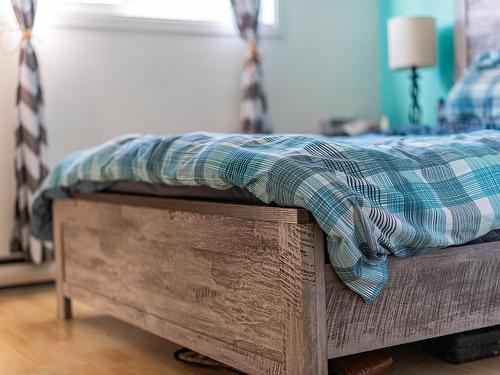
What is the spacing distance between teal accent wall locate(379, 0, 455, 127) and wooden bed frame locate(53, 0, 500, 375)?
2.32 meters

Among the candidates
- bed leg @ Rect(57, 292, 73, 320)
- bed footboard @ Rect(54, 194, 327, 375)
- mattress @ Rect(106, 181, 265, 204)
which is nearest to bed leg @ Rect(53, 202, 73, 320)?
bed leg @ Rect(57, 292, 73, 320)

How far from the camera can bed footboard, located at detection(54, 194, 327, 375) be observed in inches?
72.1

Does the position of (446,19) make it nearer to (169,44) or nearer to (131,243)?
(169,44)

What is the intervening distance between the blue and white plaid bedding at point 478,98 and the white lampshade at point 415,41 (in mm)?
469

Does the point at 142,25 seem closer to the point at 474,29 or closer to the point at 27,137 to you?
the point at 27,137

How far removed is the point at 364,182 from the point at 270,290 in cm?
34

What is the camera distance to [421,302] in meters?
2.04

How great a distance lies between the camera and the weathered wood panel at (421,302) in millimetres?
1900

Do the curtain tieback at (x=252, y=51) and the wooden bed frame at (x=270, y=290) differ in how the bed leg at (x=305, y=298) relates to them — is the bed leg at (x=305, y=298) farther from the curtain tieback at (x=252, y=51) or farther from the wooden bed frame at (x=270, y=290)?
the curtain tieback at (x=252, y=51)

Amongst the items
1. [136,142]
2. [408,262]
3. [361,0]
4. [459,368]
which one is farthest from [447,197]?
[361,0]

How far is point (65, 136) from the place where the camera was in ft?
12.9

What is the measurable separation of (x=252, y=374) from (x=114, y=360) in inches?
25.1

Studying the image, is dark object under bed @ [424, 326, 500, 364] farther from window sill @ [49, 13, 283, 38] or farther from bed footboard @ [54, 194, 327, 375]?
window sill @ [49, 13, 283, 38]

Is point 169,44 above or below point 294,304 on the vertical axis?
above
